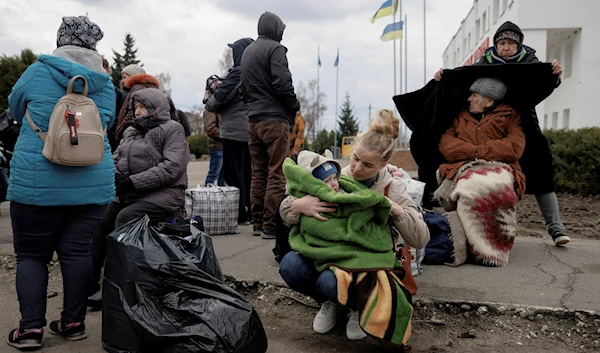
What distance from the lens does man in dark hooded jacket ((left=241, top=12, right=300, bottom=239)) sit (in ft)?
16.8

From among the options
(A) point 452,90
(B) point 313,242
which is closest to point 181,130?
(B) point 313,242

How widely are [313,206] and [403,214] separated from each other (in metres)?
0.48

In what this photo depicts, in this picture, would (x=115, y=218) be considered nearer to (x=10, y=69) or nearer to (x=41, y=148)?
(x=41, y=148)

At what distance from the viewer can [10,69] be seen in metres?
16.6

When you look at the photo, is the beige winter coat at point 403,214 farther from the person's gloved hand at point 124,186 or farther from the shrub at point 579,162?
the shrub at point 579,162

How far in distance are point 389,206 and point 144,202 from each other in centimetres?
189

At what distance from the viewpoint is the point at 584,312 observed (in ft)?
10.4

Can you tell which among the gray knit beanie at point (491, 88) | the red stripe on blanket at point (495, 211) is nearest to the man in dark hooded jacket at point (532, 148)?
the gray knit beanie at point (491, 88)

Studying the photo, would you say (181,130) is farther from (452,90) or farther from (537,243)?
(537,243)

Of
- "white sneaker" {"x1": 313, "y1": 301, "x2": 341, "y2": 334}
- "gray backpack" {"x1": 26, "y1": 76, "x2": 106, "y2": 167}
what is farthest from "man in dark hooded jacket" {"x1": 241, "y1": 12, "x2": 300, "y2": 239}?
"gray backpack" {"x1": 26, "y1": 76, "x2": 106, "y2": 167}

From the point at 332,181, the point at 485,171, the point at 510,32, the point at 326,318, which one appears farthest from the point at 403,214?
the point at 510,32

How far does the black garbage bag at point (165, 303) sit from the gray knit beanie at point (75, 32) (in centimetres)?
115

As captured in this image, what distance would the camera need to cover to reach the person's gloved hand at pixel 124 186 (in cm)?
381

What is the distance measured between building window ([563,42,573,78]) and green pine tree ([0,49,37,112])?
1971 cm
